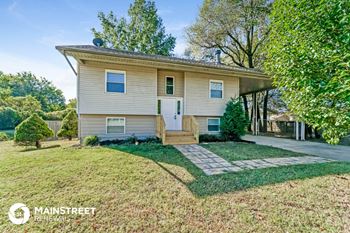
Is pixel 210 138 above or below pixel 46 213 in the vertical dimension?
above

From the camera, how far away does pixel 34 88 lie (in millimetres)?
45469

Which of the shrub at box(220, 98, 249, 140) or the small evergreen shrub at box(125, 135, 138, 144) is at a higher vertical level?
the shrub at box(220, 98, 249, 140)

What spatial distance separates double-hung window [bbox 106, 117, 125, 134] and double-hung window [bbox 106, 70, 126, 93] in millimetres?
1533

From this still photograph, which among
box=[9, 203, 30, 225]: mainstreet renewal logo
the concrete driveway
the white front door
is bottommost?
box=[9, 203, 30, 225]: mainstreet renewal logo

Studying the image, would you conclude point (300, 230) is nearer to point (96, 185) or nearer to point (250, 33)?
point (96, 185)

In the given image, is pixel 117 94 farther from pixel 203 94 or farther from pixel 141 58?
pixel 203 94

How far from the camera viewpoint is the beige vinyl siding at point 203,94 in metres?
10.8

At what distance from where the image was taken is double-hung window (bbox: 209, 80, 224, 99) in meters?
11.4

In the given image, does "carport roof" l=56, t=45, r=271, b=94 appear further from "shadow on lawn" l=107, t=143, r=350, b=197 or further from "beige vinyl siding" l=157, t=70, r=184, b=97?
"shadow on lawn" l=107, t=143, r=350, b=197

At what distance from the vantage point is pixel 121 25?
23781 mm

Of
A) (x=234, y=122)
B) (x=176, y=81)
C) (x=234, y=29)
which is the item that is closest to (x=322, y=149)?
(x=234, y=122)

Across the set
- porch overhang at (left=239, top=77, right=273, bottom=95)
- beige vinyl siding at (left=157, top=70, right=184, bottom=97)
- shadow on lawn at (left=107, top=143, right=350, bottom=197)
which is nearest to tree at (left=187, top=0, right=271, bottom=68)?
→ porch overhang at (left=239, top=77, right=273, bottom=95)

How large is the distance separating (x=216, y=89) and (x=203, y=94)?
3.47 ft

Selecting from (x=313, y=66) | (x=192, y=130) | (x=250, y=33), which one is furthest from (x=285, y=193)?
(x=250, y=33)
